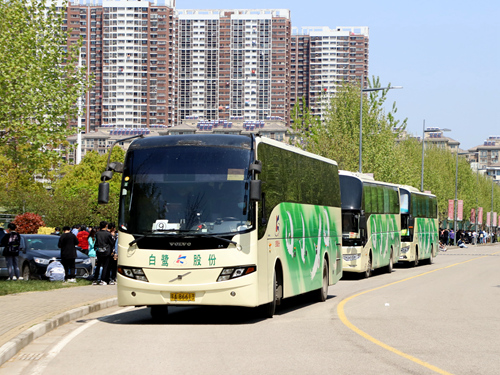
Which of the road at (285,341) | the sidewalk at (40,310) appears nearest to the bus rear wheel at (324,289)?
the road at (285,341)

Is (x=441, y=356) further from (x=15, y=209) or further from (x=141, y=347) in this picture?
(x=15, y=209)

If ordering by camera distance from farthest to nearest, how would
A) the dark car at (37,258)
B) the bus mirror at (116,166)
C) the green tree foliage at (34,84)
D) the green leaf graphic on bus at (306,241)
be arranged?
the green tree foliage at (34,84) → the dark car at (37,258) → the green leaf graphic on bus at (306,241) → the bus mirror at (116,166)

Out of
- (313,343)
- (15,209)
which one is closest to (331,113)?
(15,209)

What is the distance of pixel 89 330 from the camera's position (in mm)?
13773

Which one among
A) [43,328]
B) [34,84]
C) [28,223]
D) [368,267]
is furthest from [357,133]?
[43,328]

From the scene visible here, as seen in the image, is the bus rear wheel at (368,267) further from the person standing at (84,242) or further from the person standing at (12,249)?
the person standing at (12,249)

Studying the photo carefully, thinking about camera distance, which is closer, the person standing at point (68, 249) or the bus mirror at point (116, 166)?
the bus mirror at point (116, 166)

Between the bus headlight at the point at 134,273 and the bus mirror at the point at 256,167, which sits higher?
the bus mirror at the point at 256,167

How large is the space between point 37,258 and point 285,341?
15386mm

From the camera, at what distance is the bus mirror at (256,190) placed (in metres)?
14.3

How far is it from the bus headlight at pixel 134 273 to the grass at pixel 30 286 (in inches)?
223

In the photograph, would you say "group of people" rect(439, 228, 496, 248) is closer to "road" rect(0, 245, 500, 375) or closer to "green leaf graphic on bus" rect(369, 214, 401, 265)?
"green leaf graphic on bus" rect(369, 214, 401, 265)

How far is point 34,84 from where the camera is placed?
26.5 meters

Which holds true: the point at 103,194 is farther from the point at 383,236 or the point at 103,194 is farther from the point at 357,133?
the point at 357,133
